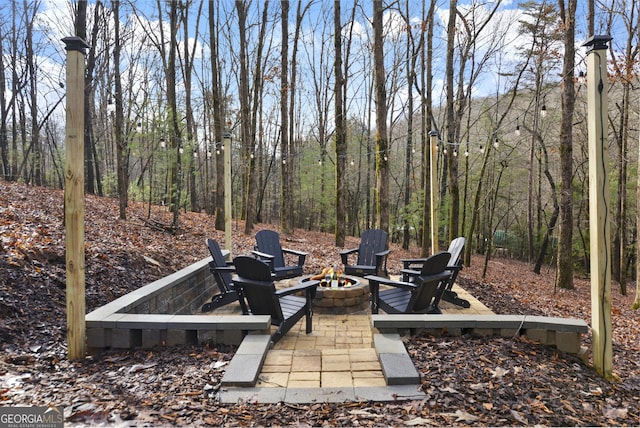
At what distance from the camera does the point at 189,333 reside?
2939mm

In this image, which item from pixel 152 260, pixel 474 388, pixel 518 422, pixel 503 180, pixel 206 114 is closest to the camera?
pixel 518 422

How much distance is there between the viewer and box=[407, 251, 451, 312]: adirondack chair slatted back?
3660mm

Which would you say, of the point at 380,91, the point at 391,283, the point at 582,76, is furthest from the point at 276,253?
the point at 582,76

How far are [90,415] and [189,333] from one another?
1.02 metres

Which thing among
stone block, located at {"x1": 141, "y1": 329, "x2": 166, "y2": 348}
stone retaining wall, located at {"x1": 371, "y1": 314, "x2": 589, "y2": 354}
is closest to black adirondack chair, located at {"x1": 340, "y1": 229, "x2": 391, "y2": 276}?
stone retaining wall, located at {"x1": 371, "y1": 314, "x2": 589, "y2": 354}

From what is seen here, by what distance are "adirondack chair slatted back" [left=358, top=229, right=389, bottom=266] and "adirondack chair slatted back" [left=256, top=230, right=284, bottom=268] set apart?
1.32m

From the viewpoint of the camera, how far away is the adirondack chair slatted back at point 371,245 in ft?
20.0

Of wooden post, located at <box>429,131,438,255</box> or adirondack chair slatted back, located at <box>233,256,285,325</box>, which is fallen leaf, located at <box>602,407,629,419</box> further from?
wooden post, located at <box>429,131,438,255</box>

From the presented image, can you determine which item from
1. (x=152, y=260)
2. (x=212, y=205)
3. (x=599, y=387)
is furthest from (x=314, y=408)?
(x=212, y=205)

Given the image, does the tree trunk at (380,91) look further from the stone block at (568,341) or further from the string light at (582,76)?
the stone block at (568,341)

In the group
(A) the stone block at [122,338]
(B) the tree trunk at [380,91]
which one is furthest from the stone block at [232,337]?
(B) the tree trunk at [380,91]

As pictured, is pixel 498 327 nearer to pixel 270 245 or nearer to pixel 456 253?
pixel 456 253

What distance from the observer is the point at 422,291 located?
372cm

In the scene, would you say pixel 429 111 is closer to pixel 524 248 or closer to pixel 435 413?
pixel 435 413
